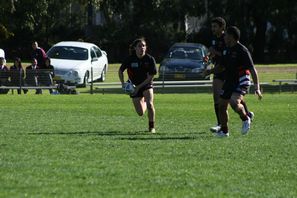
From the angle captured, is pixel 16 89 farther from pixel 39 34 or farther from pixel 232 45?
pixel 39 34

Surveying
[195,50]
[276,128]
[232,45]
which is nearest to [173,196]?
[232,45]

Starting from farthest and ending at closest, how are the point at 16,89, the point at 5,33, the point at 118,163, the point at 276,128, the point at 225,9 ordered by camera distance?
1. the point at 225,9
2. the point at 5,33
3. the point at 16,89
4. the point at 276,128
5. the point at 118,163

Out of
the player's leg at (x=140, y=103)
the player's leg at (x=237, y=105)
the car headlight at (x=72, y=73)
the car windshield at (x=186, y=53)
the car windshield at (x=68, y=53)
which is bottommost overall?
the car headlight at (x=72, y=73)

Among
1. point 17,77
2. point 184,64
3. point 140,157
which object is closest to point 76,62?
point 184,64

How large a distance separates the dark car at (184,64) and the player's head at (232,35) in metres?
20.2

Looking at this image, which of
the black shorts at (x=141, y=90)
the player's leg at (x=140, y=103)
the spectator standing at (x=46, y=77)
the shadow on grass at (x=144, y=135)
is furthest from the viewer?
the spectator standing at (x=46, y=77)

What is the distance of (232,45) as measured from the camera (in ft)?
46.8

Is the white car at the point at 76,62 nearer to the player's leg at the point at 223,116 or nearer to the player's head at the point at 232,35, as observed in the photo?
the player's leg at the point at 223,116

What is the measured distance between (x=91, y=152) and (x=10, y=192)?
332 cm

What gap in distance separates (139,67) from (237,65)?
2234 millimetres

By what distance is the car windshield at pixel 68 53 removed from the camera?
35312 mm

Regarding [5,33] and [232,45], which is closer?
[232,45]

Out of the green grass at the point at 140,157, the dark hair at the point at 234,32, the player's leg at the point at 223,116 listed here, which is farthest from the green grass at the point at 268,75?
the dark hair at the point at 234,32

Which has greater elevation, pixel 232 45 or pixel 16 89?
pixel 232 45
